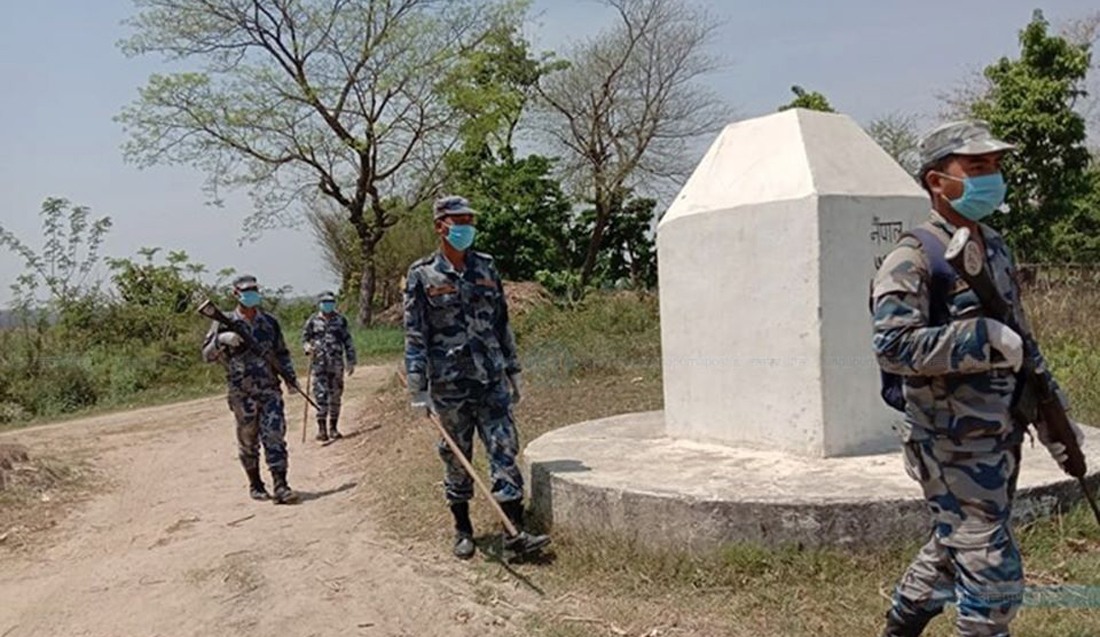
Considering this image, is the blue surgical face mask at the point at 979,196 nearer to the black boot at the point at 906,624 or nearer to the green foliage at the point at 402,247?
the black boot at the point at 906,624

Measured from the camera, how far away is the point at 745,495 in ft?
13.5

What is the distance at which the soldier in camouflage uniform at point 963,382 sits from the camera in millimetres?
2557

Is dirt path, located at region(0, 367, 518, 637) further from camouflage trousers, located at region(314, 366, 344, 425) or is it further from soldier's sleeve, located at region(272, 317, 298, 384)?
camouflage trousers, located at region(314, 366, 344, 425)

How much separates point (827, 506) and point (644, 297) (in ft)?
39.5

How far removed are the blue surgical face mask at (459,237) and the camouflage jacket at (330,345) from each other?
19.9ft

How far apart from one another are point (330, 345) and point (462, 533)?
5.93m

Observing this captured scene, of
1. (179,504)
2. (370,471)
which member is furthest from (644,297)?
(179,504)

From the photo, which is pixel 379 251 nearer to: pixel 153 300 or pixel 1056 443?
pixel 153 300

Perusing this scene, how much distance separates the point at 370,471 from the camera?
7910 mm

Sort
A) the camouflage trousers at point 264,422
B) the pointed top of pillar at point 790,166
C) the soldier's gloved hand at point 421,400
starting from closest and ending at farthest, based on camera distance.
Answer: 1. the soldier's gloved hand at point 421,400
2. the pointed top of pillar at point 790,166
3. the camouflage trousers at point 264,422

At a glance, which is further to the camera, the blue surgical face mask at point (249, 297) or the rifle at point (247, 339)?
the blue surgical face mask at point (249, 297)

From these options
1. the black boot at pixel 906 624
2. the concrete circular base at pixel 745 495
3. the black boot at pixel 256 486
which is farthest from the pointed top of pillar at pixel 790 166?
the black boot at pixel 256 486

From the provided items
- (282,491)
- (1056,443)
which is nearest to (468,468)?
(1056,443)

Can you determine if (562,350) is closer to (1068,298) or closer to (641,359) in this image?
(641,359)
